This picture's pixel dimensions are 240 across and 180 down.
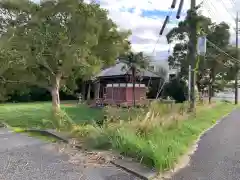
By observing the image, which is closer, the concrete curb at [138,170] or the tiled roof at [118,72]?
the concrete curb at [138,170]

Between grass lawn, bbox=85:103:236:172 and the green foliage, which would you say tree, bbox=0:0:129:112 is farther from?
the green foliage

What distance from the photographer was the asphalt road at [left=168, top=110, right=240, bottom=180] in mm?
6082

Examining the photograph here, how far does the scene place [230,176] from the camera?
6020mm

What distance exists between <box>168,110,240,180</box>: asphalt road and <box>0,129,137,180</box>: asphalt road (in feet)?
4.12

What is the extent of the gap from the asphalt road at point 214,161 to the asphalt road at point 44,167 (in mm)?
1257

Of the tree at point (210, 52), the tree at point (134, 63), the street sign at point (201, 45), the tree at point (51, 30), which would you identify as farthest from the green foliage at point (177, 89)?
→ the tree at point (51, 30)

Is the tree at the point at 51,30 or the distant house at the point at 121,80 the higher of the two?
the tree at the point at 51,30

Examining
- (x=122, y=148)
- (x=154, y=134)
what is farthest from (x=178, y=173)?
(x=154, y=134)

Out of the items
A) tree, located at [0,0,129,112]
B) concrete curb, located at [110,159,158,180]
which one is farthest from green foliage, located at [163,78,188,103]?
concrete curb, located at [110,159,158,180]

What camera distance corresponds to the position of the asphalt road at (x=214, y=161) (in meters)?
6.08

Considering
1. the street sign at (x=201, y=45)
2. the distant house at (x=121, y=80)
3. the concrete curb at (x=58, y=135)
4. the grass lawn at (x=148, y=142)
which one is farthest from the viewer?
the distant house at (x=121, y=80)

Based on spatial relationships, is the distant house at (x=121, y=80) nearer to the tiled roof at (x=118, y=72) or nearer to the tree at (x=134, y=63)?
the tiled roof at (x=118, y=72)

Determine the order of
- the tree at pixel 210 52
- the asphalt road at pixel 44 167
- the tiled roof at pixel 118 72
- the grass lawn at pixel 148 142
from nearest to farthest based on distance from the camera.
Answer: the asphalt road at pixel 44 167
the grass lawn at pixel 148 142
the tree at pixel 210 52
the tiled roof at pixel 118 72

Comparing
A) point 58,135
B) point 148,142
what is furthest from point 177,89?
point 148,142
